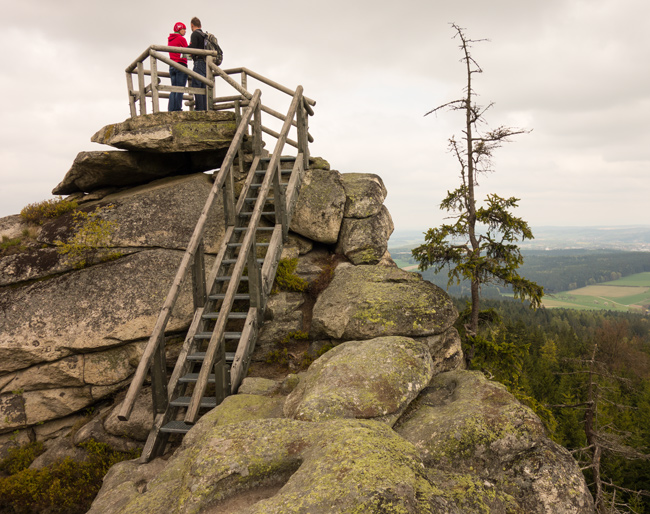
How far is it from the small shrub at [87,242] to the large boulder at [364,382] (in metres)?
7.39

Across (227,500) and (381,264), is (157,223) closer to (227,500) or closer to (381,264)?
(381,264)

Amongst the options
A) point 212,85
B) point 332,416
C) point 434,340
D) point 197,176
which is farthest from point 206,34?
point 332,416

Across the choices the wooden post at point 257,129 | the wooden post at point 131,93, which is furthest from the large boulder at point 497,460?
the wooden post at point 131,93

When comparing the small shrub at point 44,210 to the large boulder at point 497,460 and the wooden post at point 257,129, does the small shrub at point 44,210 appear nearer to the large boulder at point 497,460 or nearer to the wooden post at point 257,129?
the wooden post at point 257,129

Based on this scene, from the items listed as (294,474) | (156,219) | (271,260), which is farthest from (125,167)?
(294,474)

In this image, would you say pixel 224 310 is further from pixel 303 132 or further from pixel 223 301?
pixel 303 132

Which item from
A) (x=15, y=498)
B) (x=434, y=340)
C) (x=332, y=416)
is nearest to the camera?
(x=332, y=416)

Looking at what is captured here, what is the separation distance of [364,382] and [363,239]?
22.6ft

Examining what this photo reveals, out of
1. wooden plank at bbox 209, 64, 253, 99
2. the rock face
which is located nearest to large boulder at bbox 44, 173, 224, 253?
the rock face

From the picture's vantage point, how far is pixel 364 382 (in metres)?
6.18

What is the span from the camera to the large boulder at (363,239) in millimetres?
12359

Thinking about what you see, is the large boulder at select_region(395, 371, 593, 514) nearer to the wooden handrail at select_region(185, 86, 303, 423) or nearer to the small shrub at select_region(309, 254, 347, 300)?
the wooden handrail at select_region(185, 86, 303, 423)

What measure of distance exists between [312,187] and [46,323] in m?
8.39

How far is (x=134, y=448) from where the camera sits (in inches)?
341
